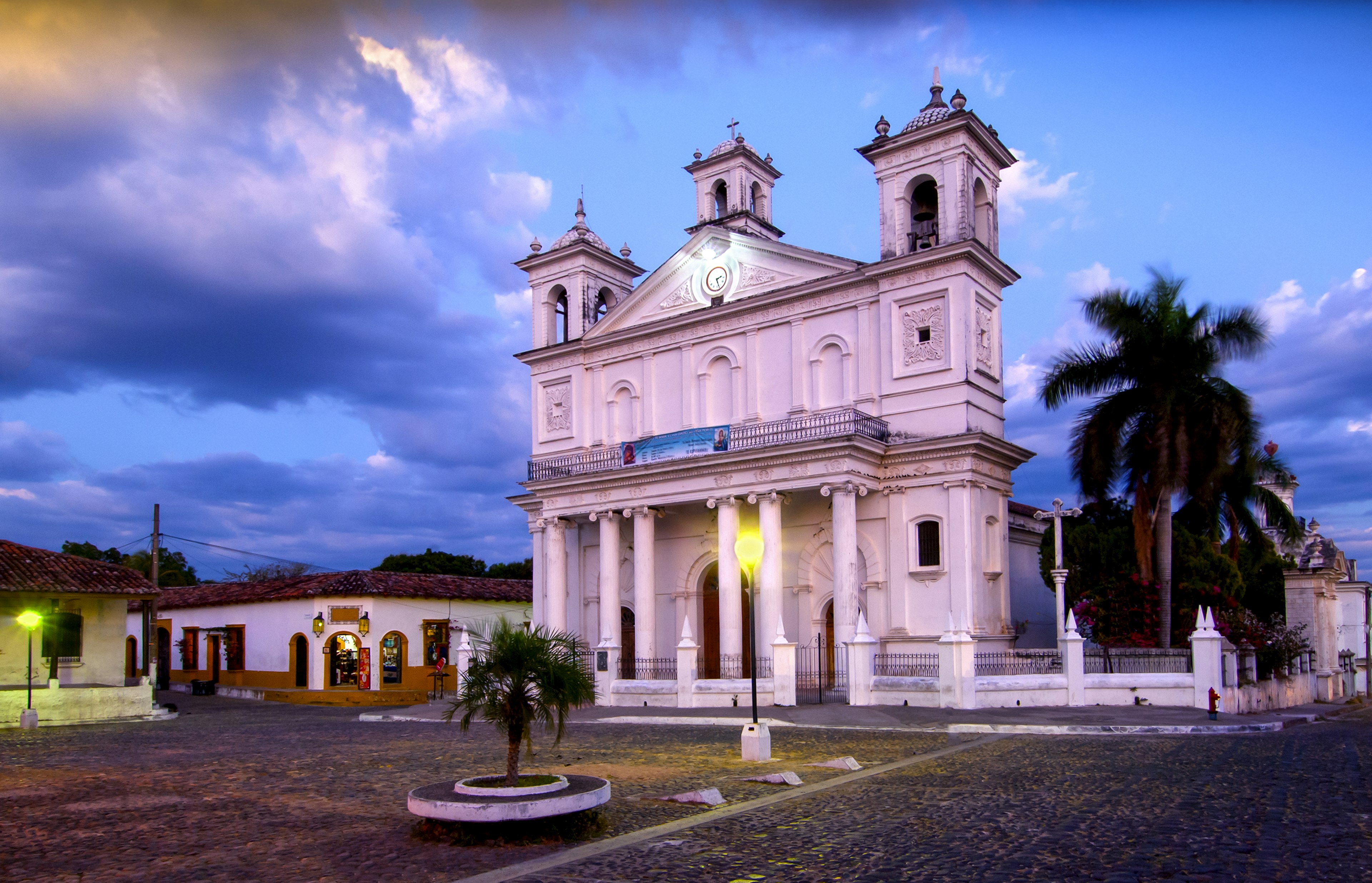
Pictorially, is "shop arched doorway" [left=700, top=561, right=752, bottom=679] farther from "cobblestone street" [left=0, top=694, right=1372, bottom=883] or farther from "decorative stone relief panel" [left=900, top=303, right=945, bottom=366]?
"cobblestone street" [left=0, top=694, right=1372, bottom=883]

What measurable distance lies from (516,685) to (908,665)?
61.1 ft

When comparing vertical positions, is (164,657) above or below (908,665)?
below

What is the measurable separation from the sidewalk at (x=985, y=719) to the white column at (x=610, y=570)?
18.2ft

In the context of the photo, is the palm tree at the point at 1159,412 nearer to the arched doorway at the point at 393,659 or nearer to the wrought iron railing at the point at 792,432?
the wrought iron railing at the point at 792,432

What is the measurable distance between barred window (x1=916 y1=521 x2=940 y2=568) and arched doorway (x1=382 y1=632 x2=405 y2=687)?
19.8 meters

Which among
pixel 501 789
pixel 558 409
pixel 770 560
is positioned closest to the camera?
pixel 501 789

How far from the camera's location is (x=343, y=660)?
3647 centimetres

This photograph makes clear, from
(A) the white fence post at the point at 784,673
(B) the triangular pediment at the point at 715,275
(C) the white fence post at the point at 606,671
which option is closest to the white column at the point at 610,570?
(C) the white fence post at the point at 606,671

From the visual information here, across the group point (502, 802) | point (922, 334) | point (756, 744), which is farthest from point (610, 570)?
point (502, 802)

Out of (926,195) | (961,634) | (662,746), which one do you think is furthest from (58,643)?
(926,195)

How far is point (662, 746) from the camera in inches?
611

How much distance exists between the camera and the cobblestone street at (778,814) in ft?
23.5

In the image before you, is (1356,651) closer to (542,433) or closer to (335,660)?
(542,433)

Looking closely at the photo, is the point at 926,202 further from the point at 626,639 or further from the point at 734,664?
the point at 626,639
